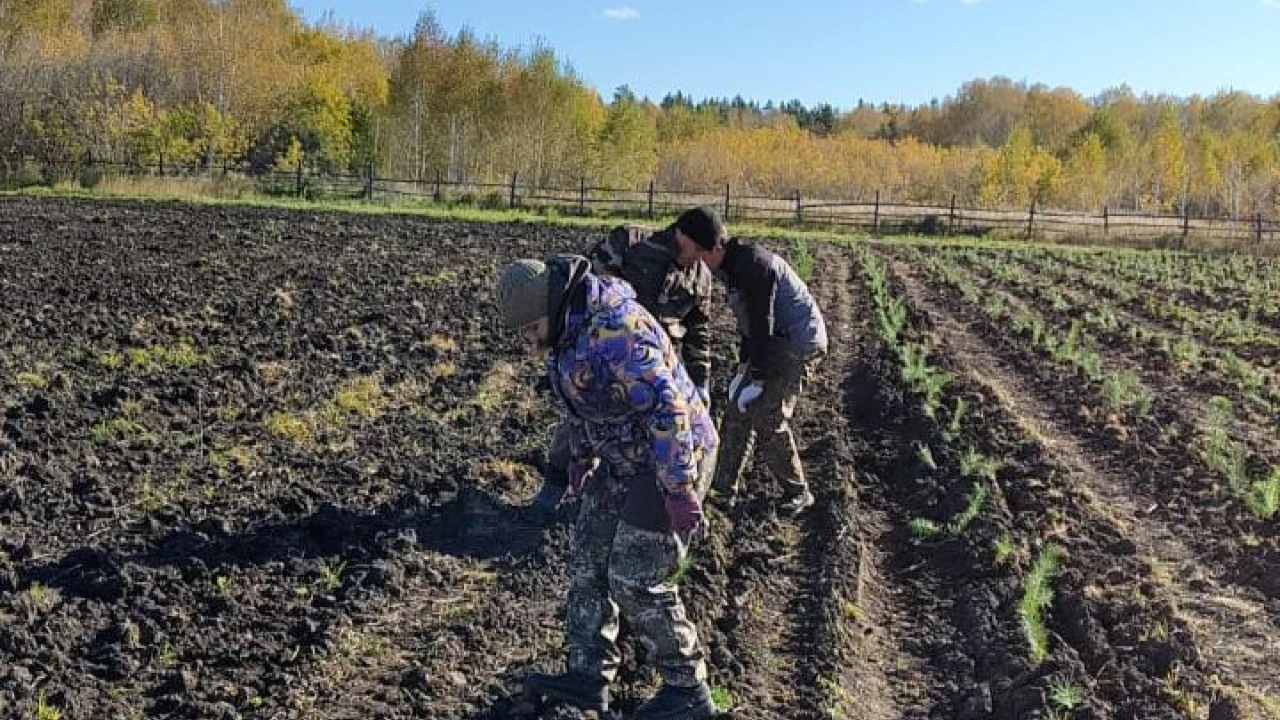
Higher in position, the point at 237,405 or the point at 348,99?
the point at 348,99

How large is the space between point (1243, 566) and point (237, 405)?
22.0 ft

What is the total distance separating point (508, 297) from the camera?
4.03 m

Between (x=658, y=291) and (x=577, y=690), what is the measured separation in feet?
8.99

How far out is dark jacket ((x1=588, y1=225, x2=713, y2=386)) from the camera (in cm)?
648

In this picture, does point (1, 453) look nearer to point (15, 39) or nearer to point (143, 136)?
point (143, 136)

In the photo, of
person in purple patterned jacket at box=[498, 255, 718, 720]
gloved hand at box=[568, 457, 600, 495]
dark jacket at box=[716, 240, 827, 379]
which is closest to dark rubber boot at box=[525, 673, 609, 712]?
person in purple patterned jacket at box=[498, 255, 718, 720]

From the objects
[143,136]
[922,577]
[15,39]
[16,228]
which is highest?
[15,39]

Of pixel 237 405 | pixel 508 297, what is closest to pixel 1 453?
pixel 237 405

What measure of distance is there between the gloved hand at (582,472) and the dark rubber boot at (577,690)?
0.70 metres

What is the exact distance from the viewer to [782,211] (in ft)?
128

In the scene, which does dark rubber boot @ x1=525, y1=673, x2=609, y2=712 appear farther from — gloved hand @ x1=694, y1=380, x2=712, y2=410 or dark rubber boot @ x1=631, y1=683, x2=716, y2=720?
gloved hand @ x1=694, y1=380, x2=712, y2=410

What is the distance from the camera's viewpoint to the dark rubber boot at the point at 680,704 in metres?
4.37

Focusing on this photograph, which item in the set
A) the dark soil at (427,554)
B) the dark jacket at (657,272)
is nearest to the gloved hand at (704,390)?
the dark jacket at (657,272)

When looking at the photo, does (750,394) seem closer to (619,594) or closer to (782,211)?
(619,594)
